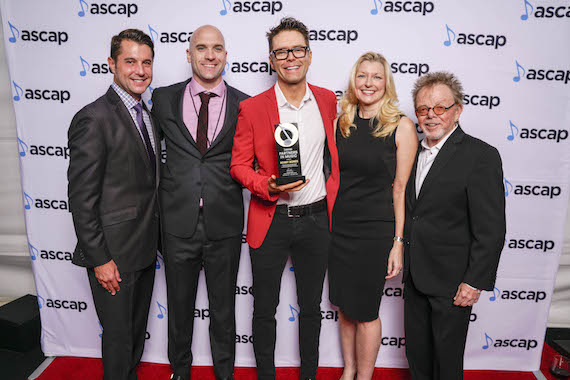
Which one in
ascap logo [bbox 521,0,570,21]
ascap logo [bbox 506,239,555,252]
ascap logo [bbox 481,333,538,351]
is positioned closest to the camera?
ascap logo [bbox 521,0,570,21]

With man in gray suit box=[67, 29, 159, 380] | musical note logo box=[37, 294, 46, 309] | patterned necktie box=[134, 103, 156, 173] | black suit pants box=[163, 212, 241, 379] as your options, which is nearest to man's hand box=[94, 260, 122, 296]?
man in gray suit box=[67, 29, 159, 380]

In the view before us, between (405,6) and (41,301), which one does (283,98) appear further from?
(41,301)

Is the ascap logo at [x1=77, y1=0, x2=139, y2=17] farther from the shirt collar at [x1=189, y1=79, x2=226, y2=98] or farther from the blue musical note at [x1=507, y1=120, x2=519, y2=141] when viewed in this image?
the blue musical note at [x1=507, y1=120, x2=519, y2=141]

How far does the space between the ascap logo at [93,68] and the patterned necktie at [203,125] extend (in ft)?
2.87

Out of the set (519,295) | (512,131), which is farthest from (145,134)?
(519,295)

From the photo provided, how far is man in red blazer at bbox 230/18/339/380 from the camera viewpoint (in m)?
1.87

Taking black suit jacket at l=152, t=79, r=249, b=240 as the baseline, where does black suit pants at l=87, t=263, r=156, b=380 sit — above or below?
below

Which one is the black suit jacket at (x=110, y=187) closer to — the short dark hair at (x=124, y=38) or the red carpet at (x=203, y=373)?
the short dark hair at (x=124, y=38)

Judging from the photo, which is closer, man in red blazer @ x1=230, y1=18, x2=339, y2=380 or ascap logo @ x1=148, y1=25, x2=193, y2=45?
man in red blazer @ x1=230, y1=18, x2=339, y2=380

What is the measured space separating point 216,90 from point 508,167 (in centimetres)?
199

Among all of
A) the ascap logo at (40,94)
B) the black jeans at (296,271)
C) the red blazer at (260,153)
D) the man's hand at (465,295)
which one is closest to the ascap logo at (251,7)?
the red blazer at (260,153)

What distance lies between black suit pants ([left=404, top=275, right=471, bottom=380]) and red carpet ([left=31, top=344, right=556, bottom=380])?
660 mm

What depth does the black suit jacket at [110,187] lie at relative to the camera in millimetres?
1674

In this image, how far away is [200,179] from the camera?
1944mm
